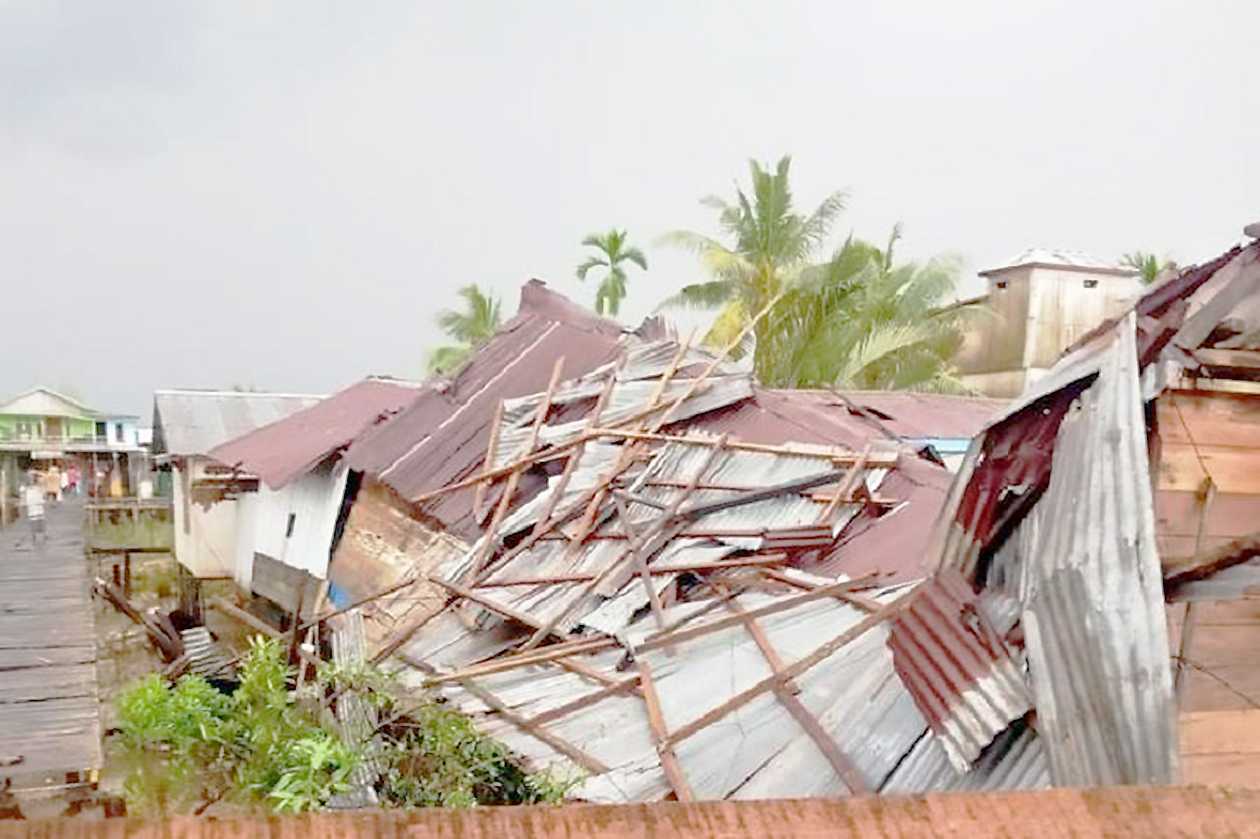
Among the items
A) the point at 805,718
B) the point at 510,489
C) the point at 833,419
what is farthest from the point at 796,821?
the point at 833,419

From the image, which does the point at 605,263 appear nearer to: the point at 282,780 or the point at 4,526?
the point at 4,526

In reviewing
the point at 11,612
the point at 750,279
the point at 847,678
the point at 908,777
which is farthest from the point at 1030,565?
the point at 750,279

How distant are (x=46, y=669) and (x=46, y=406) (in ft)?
131

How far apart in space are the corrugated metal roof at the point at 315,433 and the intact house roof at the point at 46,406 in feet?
98.9

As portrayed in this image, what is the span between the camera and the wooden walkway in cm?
552

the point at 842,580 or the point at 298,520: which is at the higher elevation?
the point at 842,580

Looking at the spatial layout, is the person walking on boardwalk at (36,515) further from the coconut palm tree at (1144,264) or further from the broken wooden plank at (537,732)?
the coconut palm tree at (1144,264)

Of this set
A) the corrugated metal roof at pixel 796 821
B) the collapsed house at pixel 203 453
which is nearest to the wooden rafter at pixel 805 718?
the corrugated metal roof at pixel 796 821

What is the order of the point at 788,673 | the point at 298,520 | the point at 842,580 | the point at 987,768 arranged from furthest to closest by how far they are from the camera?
the point at 298,520 < the point at 842,580 < the point at 788,673 < the point at 987,768

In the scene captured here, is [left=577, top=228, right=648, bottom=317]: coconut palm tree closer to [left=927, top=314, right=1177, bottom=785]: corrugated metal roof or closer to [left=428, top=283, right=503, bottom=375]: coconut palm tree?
[left=428, top=283, right=503, bottom=375]: coconut palm tree

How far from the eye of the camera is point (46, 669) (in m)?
7.42

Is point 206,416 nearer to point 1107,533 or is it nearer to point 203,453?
point 203,453

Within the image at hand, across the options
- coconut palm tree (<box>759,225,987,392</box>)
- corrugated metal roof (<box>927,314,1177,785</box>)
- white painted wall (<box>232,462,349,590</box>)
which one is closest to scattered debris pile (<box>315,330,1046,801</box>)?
corrugated metal roof (<box>927,314,1177,785</box>)

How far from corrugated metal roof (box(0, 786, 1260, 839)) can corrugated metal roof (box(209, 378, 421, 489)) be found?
38.9 feet
